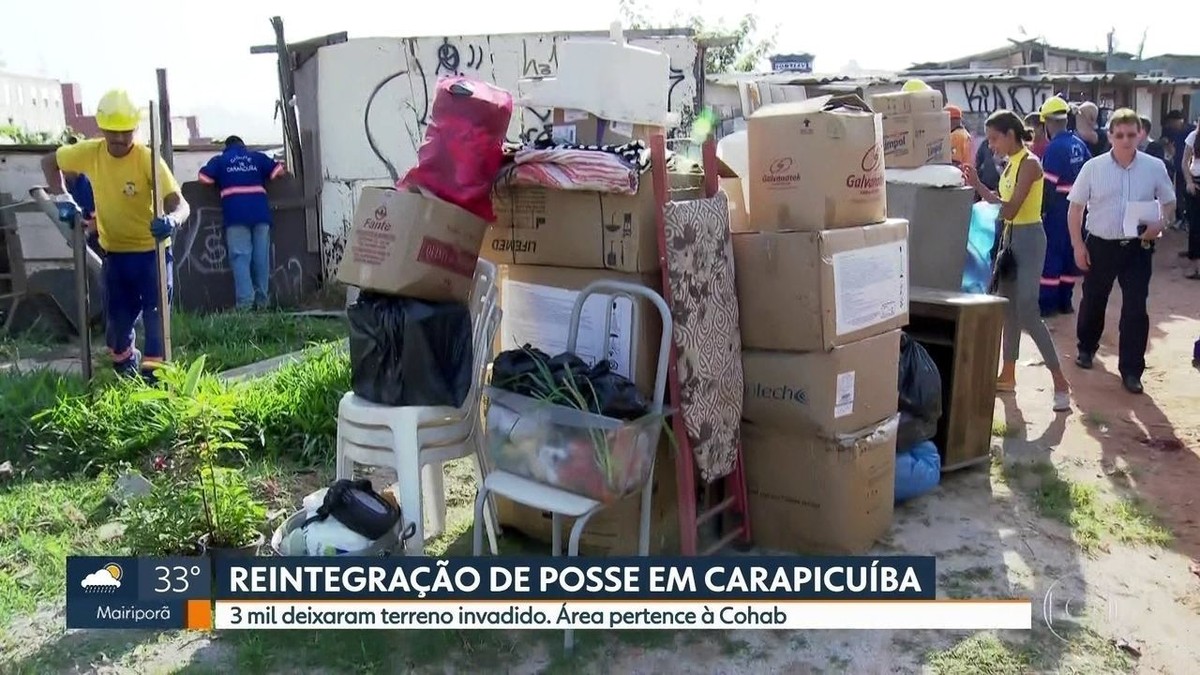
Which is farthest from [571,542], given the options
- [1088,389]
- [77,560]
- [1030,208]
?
[1088,389]

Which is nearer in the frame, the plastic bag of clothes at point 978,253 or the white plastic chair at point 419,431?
the white plastic chair at point 419,431

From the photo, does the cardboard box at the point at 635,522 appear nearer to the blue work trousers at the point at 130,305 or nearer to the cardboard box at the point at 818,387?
the cardboard box at the point at 818,387

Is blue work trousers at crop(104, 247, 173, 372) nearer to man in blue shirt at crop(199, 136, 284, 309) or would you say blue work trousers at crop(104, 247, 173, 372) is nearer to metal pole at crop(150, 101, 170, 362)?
metal pole at crop(150, 101, 170, 362)

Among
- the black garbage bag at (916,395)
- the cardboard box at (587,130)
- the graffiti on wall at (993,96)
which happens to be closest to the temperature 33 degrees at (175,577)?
the cardboard box at (587,130)

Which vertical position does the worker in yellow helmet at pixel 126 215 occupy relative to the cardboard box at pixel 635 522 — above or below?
above

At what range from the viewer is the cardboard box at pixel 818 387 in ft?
11.6

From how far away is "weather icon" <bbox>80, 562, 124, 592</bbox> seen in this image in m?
→ 3.30

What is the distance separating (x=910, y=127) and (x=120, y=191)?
4412mm

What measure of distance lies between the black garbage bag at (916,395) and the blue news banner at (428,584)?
0.95 m

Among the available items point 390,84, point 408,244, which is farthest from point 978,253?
point 390,84

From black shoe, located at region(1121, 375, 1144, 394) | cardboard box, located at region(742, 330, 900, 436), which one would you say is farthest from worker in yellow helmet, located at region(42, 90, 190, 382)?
black shoe, located at region(1121, 375, 1144, 394)

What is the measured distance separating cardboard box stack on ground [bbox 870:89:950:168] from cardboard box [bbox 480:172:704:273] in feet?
8.18

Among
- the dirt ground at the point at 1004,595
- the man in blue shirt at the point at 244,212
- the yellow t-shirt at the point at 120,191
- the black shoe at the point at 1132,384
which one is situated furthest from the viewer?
the man in blue shirt at the point at 244,212

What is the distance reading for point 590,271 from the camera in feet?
11.1
